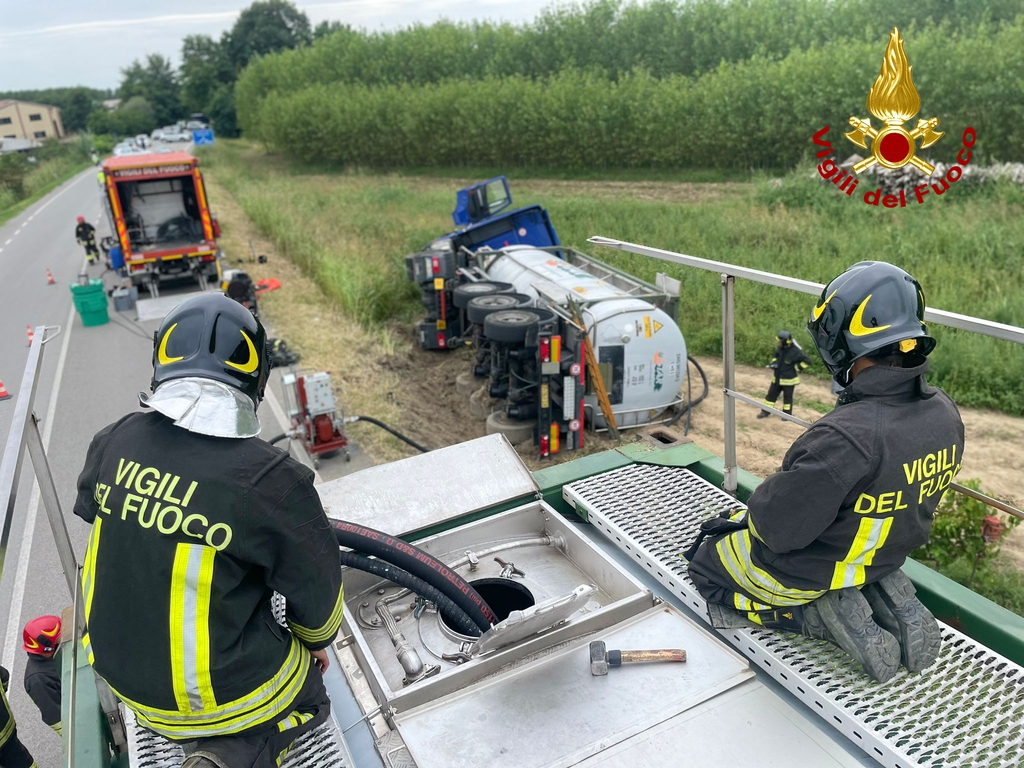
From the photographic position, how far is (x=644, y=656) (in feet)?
8.46

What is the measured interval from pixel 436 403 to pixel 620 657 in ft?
26.1

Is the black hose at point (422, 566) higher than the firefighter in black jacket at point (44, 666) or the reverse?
higher

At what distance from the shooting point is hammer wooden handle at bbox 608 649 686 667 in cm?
257

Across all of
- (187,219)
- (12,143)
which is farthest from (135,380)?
(12,143)

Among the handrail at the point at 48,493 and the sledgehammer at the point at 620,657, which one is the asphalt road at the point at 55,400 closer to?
the handrail at the point at 48,493

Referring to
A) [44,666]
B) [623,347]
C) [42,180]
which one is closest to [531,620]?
[44,666]

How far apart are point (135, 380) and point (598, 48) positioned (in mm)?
37390

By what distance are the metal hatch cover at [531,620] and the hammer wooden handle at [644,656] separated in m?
0.21

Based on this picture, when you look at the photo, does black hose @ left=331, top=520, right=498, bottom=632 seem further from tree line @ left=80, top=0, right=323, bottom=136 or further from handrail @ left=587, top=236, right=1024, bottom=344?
tree line @ left=80, top=0, right=323, bottom=136

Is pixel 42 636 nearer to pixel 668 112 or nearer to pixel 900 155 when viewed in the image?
pixel 900 155

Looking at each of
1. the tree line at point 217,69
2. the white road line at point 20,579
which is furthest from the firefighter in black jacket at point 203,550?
the tree line at point 217,69

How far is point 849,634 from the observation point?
243 cm

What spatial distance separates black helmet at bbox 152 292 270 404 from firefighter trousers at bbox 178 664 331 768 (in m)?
0.96

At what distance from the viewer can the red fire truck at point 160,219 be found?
48.7 feet
